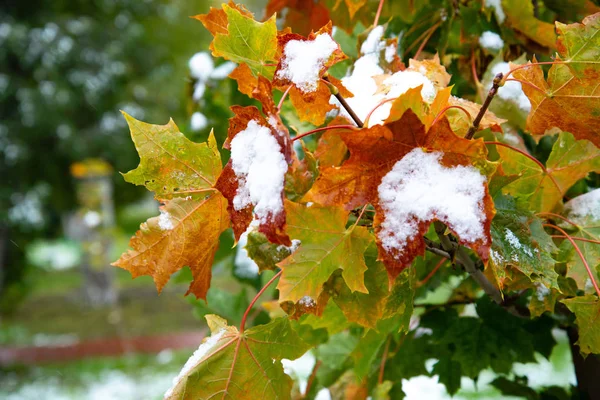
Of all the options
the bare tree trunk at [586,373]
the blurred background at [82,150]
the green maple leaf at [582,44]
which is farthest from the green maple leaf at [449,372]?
the blurred background at [82,150]

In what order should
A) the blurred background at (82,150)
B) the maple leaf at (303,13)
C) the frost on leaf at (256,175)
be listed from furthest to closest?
1. the blurred background at (82,150)
2. the maple leaf at (303,13)
3. the frost on leaf at (256,175)

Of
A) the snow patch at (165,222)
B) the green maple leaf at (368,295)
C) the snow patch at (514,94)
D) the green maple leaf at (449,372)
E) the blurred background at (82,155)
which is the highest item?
the snow patch at (514,94)

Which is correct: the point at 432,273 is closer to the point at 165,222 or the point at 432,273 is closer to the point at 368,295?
the point at 368,295

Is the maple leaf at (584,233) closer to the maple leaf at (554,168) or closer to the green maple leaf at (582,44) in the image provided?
the maple leaf at (554,168)

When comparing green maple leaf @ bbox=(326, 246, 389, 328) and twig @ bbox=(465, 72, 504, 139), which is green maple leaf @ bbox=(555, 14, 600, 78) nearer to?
twig @ bbox=(465, 72, 504, 139)

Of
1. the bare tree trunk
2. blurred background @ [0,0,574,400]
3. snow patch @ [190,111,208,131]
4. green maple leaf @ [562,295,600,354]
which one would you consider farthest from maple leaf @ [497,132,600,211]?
blurred background @ [0,0,574,400]

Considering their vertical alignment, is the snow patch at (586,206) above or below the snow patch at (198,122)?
above

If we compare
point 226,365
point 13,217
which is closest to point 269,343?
point 226,365
